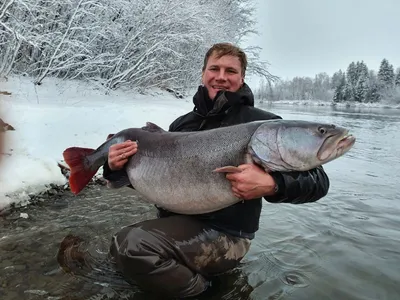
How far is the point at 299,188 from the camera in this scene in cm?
230

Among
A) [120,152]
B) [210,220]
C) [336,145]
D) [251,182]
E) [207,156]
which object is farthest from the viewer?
[120,152]

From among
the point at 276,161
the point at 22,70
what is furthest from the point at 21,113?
the point at 276,161

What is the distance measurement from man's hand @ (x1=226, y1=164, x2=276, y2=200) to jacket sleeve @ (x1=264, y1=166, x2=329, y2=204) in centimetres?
6

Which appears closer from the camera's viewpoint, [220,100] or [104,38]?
[220,100]

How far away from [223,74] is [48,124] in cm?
500

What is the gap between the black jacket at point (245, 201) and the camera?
7.88 feet

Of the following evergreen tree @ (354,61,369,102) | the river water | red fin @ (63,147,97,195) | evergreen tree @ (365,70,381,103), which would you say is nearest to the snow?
the river water

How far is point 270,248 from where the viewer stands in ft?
12.4

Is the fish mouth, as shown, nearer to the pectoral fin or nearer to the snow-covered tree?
the pectoral fin

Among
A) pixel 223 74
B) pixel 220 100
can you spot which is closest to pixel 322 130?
pixel 220 100

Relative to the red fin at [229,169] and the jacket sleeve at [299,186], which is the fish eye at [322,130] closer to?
the jacket sleeve at [299,186]

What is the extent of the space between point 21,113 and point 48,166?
2.19 metres

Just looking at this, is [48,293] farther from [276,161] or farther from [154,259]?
[276,161]

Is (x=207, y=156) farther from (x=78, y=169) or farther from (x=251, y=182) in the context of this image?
(x=78, y=169)
